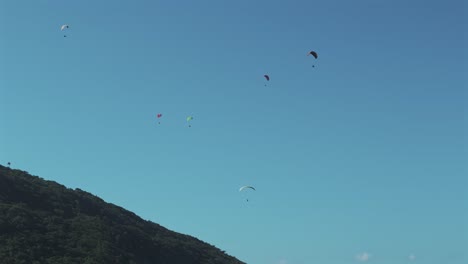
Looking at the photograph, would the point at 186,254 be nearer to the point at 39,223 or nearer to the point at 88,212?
the point at 88,212

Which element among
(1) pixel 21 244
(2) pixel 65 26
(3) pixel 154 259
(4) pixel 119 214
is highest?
(2) pixel 65 26

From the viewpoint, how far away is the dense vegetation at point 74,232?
237 feet

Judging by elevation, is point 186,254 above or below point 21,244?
above

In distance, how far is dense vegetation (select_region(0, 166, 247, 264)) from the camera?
72188 millimetres

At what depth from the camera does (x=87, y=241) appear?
3103 inches

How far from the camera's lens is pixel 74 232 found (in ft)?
266

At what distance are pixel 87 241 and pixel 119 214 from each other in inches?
884

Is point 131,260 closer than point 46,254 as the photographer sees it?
No

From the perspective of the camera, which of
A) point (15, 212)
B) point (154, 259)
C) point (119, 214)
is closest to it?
point (15, 212)

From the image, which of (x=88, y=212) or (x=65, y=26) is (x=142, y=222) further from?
(x=65, y=26)

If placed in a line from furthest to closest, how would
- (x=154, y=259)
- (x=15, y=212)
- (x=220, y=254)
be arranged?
(x=220, y=254) < (x=154, y=259) < (x=15, y=212)

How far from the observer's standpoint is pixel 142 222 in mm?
107125

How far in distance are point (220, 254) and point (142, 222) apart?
14257 mm

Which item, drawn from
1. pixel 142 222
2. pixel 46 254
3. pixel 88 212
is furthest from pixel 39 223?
pixel 142 222
